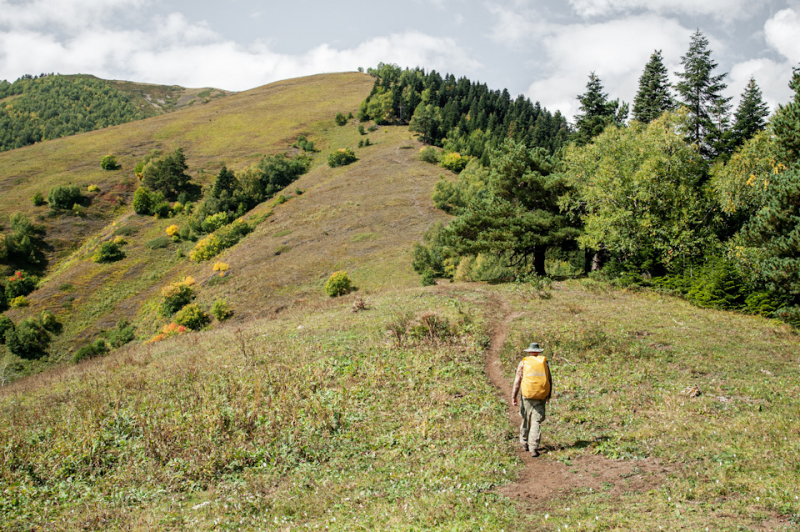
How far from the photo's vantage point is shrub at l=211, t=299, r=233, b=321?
44.8 meters

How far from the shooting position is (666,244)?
25094 mm

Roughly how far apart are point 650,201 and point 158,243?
227 feet

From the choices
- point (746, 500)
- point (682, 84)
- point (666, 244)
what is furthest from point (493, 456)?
point (682, 84)

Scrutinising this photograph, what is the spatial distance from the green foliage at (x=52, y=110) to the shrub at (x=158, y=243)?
311ft

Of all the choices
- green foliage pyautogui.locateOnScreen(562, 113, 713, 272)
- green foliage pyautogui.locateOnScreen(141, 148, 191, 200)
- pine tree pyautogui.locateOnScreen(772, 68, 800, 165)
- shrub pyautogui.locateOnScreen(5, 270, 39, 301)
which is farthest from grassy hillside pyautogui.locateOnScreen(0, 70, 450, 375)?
pine tree pyautogui.locateOnScreen(772, 68, 800, 165)

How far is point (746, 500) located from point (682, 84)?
4406cm

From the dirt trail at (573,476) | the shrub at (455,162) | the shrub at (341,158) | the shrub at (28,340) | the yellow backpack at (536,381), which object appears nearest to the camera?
the dirt trail at (573,476)

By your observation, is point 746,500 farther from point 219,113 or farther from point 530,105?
point 219,113

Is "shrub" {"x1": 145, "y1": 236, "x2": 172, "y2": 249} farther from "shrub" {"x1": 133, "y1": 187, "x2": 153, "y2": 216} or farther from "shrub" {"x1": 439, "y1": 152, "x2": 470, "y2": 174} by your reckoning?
"shrub" {"x1": 439, "y1": 152, "x2": 470, "y2": 174}

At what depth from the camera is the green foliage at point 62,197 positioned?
7294 centimetres

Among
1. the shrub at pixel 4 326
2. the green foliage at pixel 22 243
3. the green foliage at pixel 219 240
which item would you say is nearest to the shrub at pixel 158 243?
the green foliage at pixel 219 240

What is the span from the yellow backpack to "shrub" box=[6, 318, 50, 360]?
57532mm

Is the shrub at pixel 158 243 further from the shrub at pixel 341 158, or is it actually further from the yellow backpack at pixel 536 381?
the yellow backpack at pixel 536 381

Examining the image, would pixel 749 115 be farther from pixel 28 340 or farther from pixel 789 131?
pixel 28 340
